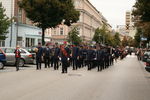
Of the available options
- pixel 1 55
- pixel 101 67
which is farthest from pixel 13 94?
pixel 101 67

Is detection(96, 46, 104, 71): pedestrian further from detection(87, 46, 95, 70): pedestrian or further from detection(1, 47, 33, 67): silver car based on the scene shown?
detection(1, 47, 33, 67): silver car

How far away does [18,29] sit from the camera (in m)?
50.6

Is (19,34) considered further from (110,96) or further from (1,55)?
(110,96)

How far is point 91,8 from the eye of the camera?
12238cm

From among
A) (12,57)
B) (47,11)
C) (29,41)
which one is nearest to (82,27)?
(29,41)

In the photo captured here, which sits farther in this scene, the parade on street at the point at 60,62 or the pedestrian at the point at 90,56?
the pedestrian at the point at 90,56

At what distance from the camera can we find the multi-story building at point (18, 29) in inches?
1919

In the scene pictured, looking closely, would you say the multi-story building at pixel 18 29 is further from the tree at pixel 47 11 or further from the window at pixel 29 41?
the tree at pixel 47 11

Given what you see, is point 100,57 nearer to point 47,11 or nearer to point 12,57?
point 12,57

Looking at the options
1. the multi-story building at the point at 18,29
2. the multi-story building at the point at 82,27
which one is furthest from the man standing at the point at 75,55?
the multi-story building at the point at 82,27

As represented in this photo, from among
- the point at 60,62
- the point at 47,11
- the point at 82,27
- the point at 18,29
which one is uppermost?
the point at 82,27

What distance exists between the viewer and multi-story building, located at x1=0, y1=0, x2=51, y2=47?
160 ft

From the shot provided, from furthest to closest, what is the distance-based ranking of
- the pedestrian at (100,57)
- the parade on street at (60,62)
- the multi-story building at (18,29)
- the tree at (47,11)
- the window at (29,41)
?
the window at (29,41) → the multi-story building at (18,29) → the tree at (47,11) → the pedestrian at (100,57) → the parade on street at (60,62)

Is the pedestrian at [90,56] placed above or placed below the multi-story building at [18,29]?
below
